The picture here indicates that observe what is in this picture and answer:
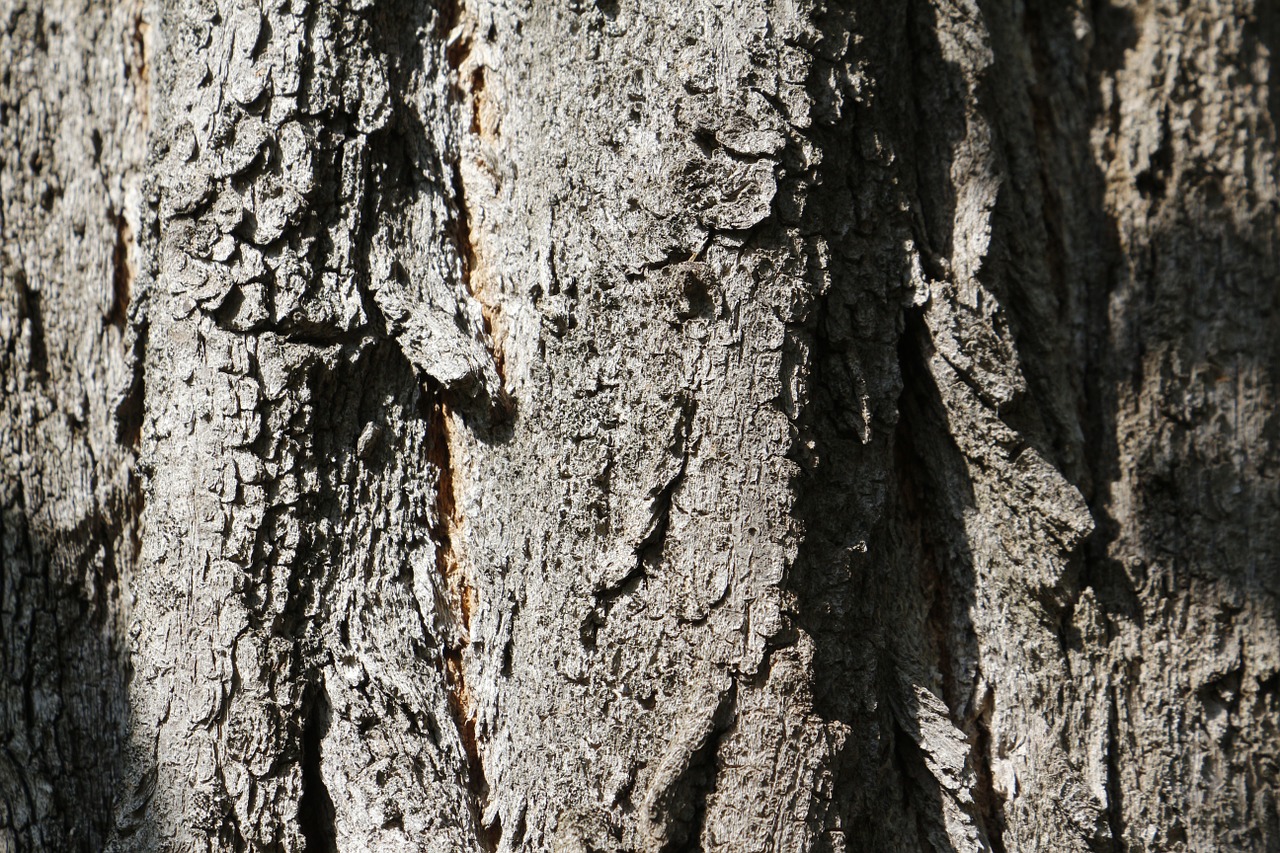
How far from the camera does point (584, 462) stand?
53.4 inches

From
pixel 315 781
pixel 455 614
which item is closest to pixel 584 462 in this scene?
pixel 455 614

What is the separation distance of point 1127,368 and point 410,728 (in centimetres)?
133

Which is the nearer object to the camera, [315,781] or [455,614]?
[315,781]

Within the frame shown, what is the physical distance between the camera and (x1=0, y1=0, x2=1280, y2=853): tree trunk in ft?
4.29

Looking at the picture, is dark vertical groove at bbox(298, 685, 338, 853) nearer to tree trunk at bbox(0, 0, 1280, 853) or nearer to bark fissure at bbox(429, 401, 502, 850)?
tree trunk at bbox(0, 0, 1280, 853)

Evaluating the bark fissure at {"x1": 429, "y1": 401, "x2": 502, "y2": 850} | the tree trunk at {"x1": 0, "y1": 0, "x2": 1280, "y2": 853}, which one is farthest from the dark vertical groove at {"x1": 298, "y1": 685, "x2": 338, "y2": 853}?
the bark fissure at {"x1": 429, "y1": 401, "x2": 502, "y2": 850}

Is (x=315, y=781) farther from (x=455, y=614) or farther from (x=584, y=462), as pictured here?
(x=584, y=462)

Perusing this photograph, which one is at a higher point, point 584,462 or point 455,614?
point 584,462

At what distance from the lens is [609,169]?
1.39 m

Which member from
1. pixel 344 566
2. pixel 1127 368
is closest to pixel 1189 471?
pixel 1127 368

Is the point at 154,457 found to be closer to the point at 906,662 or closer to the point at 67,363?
the point at 67,363

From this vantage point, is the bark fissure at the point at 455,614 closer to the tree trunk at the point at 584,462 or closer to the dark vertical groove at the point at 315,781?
the tree trunk at the point at 584,462

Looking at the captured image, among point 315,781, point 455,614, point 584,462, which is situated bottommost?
point 315,781

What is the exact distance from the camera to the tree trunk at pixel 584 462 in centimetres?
131
